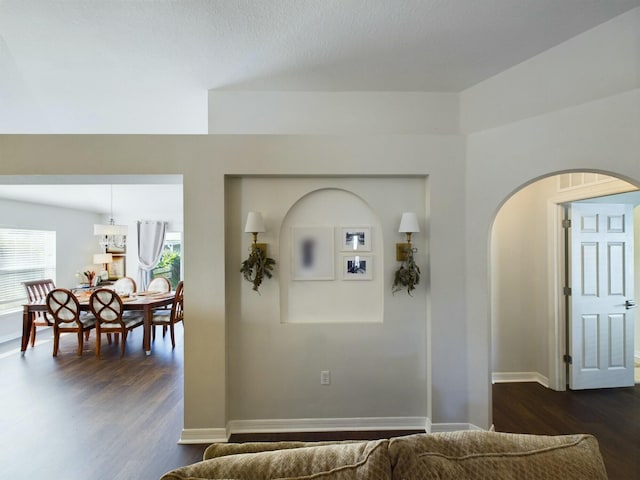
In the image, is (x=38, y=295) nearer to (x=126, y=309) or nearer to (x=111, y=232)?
(x=111, y=232)

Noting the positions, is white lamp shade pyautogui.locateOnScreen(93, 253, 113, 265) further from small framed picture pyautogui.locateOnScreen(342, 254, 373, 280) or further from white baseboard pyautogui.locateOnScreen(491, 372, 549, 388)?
white baseboard pyautogui.locateOnScreen(491, 372, 549, 388)

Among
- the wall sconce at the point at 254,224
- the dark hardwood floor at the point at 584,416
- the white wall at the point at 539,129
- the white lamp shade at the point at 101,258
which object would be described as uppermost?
the white wall at the point at 539,129

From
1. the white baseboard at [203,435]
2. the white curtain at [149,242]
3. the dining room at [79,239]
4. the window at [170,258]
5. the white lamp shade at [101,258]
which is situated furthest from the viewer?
→ the window at [170,258]

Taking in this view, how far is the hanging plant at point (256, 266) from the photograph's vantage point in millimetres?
2453

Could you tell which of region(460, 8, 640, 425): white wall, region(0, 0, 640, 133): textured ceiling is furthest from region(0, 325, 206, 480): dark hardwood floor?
region(0, 0, 640, 133): textured ceiling

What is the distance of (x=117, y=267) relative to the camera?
7.00 m

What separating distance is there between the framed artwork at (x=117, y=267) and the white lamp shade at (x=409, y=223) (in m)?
7.27

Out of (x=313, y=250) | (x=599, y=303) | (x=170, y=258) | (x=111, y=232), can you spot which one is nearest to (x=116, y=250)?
(x=170, y=258)

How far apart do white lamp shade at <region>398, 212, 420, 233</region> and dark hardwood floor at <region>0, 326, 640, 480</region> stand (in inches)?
69.9

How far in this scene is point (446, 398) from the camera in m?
2.46

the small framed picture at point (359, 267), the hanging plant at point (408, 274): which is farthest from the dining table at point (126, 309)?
the hanging plant at point (408, 274)

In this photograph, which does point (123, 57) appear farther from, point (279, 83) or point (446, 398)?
point (446, 398)

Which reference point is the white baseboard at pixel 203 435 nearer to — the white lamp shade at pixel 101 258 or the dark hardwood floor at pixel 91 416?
the dark hardwood floor at pixel 91 416

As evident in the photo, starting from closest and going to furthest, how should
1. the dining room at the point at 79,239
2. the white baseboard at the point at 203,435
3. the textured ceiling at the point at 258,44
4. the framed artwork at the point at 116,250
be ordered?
the textured ceiling at the point at 258,44 < the white baseboard at the point at 203,435 < the dining room at the point at 79,239 < the framed artwork at the point at 116,250
